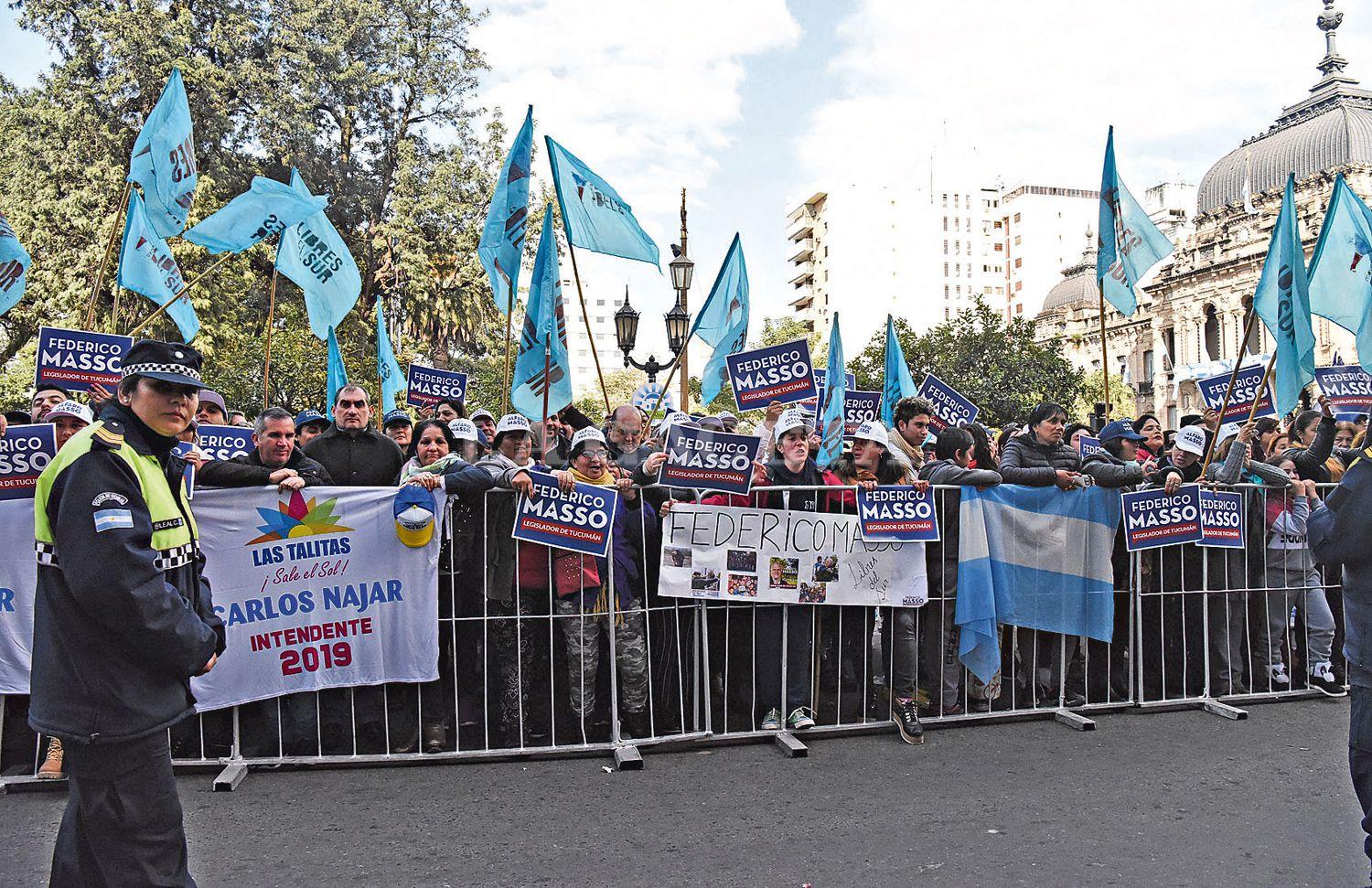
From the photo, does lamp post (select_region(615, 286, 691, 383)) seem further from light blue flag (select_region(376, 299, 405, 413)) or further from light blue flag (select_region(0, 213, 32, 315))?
light blue flag (select_region(0, 213, 32, 315))

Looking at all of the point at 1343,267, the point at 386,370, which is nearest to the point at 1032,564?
the point at 1343,267

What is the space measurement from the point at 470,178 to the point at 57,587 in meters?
25.6

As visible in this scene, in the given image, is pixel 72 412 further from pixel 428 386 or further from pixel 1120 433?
pixel 1120 433

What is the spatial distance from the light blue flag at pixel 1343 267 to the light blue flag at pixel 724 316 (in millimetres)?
4826

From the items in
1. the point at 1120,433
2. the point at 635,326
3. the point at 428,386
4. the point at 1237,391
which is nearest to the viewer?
the point at 1120,433

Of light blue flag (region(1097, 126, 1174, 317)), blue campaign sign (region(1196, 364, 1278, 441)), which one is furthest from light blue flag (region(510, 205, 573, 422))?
blue campaign sign (region(1196, 364, 1278, 441))

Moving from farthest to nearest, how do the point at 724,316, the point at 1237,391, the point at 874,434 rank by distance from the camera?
1. the point at 724,316
2. the point at 1237,391
3. the point at 874,434

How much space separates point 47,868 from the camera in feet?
14.9

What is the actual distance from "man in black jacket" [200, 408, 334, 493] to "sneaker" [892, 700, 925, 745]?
3.87 m

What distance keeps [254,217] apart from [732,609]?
5480mm

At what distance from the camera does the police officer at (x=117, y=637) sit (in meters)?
3.20

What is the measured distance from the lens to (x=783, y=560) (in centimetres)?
674

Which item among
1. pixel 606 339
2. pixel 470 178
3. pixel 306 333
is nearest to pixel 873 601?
→ pixel 306 333

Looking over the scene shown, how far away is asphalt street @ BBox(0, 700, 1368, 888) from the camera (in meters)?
4.48
